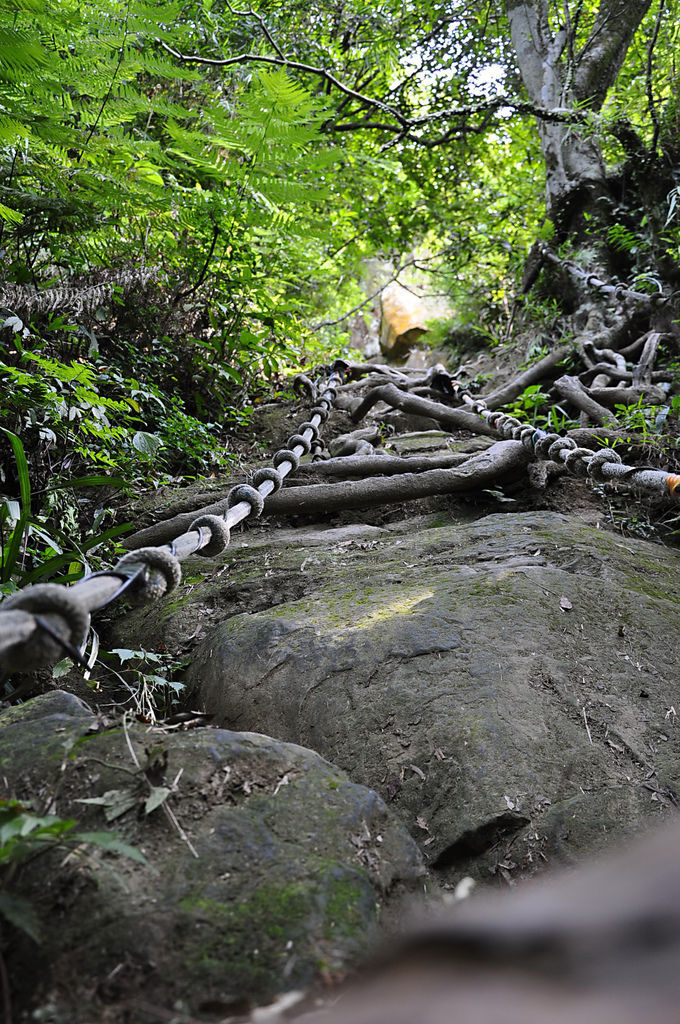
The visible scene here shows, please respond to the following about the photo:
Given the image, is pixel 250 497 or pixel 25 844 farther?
pixel 250 497

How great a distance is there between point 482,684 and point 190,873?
1.02m

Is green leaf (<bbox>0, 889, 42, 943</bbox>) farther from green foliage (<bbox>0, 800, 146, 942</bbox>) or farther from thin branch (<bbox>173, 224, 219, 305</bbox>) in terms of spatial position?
thin branch (<bbox>173, 224, 219, 305</bbox>)

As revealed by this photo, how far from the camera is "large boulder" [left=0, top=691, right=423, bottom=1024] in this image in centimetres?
84

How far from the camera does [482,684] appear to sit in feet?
5.86

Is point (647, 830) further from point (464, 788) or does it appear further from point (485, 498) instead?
point (485, 498)

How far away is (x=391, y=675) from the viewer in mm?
1871

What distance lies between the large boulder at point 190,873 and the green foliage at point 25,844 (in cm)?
3

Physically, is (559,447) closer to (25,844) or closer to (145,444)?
(145,444)

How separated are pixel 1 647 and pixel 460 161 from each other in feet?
31.3

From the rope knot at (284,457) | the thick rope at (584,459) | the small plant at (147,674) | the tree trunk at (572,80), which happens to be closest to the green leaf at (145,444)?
the rope knot at (284,457)

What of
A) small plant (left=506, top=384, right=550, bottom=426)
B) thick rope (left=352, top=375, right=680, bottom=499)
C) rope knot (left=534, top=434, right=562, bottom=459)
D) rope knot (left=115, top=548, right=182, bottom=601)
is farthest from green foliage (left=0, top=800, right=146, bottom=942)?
small plant (left=506, top=384, right=550, bottom=426)

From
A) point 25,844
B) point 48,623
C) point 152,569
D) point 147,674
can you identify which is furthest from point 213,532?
point 25,844

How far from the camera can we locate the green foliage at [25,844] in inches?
32.8

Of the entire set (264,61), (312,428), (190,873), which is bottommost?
(190,873)
